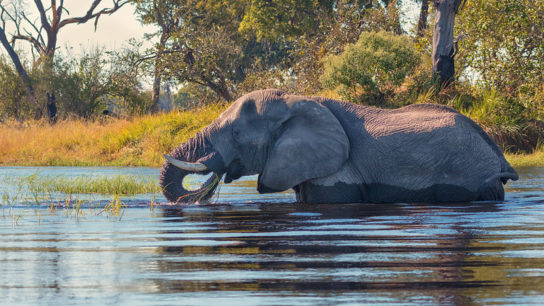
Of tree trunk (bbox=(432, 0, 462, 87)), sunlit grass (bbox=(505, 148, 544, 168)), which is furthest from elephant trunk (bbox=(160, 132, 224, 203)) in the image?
tree trunk (bbox=(432, 0, 462, 87))

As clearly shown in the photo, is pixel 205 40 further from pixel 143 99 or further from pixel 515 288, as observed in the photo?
pixel 515 288

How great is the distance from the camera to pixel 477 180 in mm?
10062

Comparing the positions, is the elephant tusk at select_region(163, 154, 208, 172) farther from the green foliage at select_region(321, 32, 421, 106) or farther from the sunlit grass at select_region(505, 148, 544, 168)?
the green foliage at select_region(321, 32, 421, 106)

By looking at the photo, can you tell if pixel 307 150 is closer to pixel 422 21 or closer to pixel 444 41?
pixel 444 41

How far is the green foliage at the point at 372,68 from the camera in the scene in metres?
21.9

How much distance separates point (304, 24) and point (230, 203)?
84.1 ft

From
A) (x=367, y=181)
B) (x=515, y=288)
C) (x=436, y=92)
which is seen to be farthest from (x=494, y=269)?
(x=436, y=92)

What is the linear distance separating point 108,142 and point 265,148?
15767 mm

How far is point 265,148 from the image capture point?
9.94 m

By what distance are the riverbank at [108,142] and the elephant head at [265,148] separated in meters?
12.2

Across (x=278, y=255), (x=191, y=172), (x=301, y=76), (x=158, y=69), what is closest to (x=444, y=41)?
(x=301, y=76)

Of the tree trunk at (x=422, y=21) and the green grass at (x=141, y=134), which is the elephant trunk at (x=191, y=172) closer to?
the green grass at (x=141, y=134)

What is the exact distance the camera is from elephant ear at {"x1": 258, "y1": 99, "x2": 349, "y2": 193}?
9.73 meters

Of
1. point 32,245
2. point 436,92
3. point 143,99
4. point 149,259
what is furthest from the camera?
point 143,99
